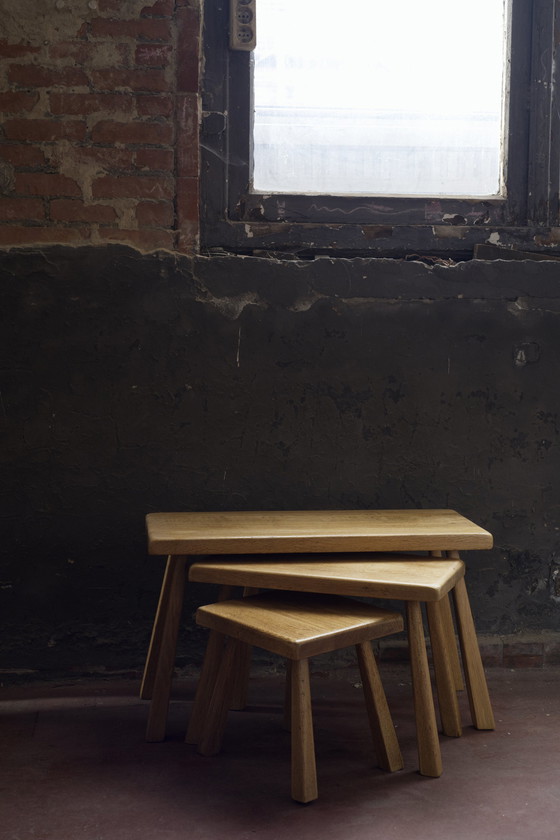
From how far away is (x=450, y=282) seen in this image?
2.75 m

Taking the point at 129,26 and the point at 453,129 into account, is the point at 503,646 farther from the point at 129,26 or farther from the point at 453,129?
the point at 129,26

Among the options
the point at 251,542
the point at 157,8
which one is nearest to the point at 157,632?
the point at 251,542

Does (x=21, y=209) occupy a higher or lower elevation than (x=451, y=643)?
higher

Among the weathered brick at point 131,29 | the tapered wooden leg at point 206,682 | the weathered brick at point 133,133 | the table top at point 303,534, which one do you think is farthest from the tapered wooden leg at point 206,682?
the weathered brick at point 131,29

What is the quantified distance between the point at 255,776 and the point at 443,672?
551 millimetres

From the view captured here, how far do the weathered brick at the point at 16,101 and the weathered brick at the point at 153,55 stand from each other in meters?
0.33

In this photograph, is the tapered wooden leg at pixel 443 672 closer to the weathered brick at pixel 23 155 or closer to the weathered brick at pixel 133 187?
the weathered brick at pixel 133 187

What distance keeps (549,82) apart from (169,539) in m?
2.00

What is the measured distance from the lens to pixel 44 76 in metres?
2.56

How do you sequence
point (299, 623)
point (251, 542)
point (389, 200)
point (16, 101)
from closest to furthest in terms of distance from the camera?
point (299, 623) → point (251, 542) → point (16, 101) → point (389, 200)

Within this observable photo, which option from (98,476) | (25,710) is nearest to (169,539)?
(98,476)

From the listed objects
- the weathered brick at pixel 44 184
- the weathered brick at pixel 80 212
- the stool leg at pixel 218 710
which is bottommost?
the stool leg at pixel 218 710

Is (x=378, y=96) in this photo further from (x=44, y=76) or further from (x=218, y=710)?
(x=218, y=710)

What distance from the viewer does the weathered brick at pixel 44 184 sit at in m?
2.58
